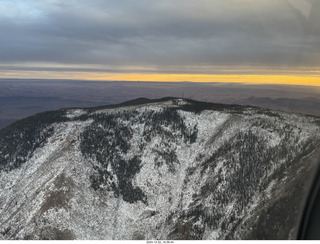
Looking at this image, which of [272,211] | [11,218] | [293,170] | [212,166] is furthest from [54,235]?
[293,170]

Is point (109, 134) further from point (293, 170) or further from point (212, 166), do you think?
point (293, 170)

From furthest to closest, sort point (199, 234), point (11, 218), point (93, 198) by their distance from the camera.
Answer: point (93, 198) → point (11, 218) → point (199, 234)

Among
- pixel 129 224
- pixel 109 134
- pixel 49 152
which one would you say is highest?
pixel 109 134

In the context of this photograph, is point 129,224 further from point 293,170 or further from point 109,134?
point 293,170

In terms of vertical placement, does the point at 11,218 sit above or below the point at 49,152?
below

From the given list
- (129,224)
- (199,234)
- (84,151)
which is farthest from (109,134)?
(199,234)

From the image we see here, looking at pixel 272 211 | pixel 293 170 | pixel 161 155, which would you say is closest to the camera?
pixel 272 211

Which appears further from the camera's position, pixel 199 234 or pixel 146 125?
pixel 146 125
